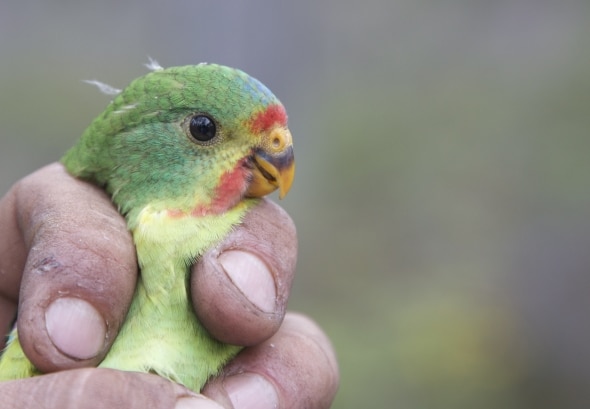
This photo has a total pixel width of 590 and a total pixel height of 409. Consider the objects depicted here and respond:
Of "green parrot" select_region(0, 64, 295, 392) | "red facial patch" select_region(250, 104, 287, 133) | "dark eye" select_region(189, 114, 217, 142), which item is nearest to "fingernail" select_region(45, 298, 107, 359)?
"green parrot" select_region(0, 64, 295, 392)

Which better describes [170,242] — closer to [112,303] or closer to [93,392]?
[112,303]

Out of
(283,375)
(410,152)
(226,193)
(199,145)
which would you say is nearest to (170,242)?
(226,193)

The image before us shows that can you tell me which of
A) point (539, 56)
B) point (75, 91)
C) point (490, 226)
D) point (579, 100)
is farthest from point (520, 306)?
point (75, 91)

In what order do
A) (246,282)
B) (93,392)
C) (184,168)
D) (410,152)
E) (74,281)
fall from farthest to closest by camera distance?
(410,152) < (184,168) < (246,282) < (74,281) < (93,392)

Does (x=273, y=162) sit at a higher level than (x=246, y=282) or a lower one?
higher

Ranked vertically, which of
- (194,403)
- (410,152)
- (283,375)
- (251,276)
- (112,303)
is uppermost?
(251,276)

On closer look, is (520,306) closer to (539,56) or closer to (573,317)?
(573,317)

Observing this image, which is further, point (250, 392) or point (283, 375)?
point (283, 375)
